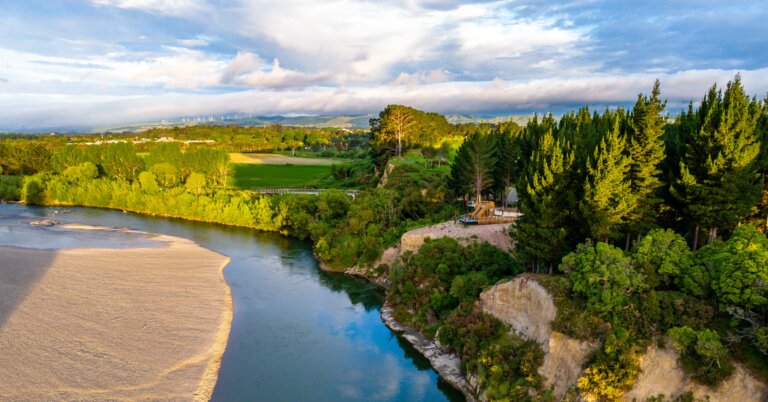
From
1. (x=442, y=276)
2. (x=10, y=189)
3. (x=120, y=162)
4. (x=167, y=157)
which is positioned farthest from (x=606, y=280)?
(x=10, y=189)

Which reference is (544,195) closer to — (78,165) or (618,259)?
(618,259)

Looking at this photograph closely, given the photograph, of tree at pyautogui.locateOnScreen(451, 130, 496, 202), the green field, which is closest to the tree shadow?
tree at pyautogui.locateOnScreen(451, 130, 496, 202)

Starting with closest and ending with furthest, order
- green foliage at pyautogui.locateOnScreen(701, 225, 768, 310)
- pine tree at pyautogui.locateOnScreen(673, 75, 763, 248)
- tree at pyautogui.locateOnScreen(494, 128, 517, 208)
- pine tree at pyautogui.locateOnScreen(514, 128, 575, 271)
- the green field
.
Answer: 1. green foliage at pyautogui.locateOnScreen(701, 225, 768, 310)
2. pine tree at pyautogui.locateOnScreen(673, 75, 763, 248)
3. pine tree at pyautogui.locateOnScreen(514, 128, 575, 271)
4. tree at pyautogui.locateOnScreen(494, 128, 517, 208)
5. the green field

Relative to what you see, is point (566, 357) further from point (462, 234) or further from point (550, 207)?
point (462, 234)

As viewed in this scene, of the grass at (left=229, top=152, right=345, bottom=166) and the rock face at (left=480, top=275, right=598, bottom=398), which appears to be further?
the grass at (left=229, top=152, right=345, bottom=166)

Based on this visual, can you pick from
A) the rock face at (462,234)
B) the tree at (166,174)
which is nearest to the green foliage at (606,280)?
the rock face at (462,234)

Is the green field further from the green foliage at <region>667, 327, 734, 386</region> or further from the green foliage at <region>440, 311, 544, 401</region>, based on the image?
the green foliage at <region>667, 327, 734, 386</region>

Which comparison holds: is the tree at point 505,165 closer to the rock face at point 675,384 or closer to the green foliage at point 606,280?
the green foliage at point 606,280
